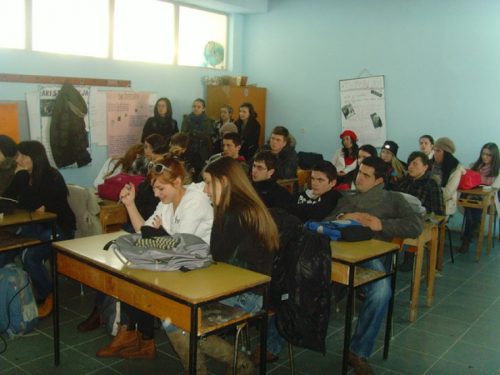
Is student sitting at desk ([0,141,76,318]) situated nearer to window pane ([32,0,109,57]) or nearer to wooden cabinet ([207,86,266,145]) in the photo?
window pane ([32,0,109,57])

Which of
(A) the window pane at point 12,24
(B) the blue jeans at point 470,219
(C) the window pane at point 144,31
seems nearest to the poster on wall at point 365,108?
(B) the blue jeans at point 470,219

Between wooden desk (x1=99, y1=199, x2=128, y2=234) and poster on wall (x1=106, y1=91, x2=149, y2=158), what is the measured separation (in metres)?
3.23

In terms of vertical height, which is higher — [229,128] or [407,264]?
[229,128]

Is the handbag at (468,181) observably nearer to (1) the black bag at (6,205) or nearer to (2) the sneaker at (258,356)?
(2) the sneaker at (258,356)

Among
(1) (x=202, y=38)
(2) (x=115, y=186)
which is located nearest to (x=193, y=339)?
(2) (x=115, y=186)

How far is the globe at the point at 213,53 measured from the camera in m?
8.66

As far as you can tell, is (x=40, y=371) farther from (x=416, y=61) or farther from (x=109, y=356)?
(x=416, y=61)

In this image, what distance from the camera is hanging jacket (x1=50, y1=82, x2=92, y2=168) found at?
6641 millimetres

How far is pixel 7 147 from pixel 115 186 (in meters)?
0.98

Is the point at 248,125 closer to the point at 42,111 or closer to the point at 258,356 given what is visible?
the point at 42,111

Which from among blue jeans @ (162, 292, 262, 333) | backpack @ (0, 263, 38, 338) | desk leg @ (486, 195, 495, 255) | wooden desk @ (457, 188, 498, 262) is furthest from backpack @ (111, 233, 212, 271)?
desk leg @ (486, 195, 495, 255)

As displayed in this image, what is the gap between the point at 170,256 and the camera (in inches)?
94.4

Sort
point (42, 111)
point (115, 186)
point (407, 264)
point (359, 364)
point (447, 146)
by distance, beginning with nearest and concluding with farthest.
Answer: point (359, 364) < point (115, 186) < point (407, 264) < point (447, 146) < point (42, 111)

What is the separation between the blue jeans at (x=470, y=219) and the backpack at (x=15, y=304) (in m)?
4.67
